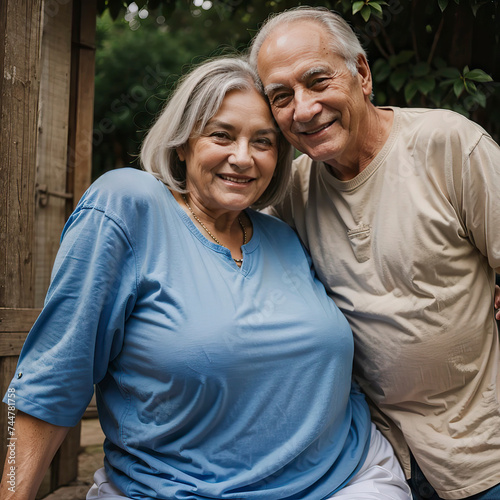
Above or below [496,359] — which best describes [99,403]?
below

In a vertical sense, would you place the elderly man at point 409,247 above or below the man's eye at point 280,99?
below

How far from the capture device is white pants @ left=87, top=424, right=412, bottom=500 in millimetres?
1595

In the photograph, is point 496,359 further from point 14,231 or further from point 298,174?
point 14,231

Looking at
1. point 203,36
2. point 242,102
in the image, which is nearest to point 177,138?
point 242,102

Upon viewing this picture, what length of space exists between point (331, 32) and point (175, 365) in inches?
44.3

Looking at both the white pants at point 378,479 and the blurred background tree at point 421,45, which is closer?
the white pants at point 378,479

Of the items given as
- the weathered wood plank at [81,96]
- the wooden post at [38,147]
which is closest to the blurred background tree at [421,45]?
the weathered wood plank at [81,96]

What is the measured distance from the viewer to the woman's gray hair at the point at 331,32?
1798 mm

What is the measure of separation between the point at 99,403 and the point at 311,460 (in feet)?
2.08

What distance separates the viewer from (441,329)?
1673 millimetres

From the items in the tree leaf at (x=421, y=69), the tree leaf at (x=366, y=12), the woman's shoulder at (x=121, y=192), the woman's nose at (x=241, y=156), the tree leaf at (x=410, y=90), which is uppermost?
the tree leaf at (x=366, y=12)

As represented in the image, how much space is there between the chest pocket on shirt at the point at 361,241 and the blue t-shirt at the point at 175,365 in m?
0.26

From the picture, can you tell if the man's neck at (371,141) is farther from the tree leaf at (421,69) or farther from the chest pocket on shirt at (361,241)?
the tree leaf at (421,69)

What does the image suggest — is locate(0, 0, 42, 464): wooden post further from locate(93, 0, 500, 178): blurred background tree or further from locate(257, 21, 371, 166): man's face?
locate(257, 21, 371, 166): man's face
